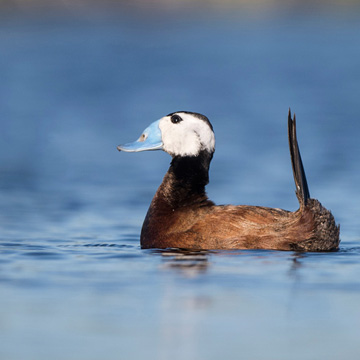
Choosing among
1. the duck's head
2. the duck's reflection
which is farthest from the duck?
the duck's reflection

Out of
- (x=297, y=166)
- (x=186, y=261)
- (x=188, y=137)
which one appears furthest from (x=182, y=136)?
(x=186, y=261)

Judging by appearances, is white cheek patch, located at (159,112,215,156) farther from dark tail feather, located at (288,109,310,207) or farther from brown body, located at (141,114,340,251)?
dark tail feather, located at (288,109,310,207)

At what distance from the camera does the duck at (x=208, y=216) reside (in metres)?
7.84

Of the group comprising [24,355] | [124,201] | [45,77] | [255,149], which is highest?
[45,77]

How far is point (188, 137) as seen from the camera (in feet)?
28.7

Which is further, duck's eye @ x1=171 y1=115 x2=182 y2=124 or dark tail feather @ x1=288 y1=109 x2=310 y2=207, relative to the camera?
duck's eye @ x1=171 y1=115 x2=182 y2=124

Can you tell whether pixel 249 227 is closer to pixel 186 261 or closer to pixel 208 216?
pixel 208 216

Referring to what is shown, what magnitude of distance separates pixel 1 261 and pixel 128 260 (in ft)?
3.30

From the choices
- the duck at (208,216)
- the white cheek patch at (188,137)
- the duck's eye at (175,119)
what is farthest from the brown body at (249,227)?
the duck's eye at (175,119)

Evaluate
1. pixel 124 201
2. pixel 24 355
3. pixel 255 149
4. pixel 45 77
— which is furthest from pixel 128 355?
pixel 45 77

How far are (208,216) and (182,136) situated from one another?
1046 millimetres

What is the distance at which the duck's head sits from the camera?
8719 millimetres

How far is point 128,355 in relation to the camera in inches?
184

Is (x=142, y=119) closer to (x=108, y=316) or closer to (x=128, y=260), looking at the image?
(x=128, y=260)
